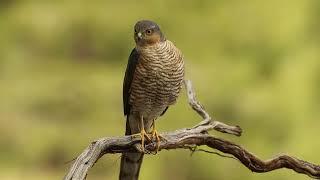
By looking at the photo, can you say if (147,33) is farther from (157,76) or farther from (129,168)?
(129,168)

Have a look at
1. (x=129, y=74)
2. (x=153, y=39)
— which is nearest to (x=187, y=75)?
(x=129, y=74)

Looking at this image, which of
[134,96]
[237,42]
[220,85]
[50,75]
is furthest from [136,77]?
[50,75]

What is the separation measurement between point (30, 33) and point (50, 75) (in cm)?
63

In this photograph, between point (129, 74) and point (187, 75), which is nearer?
point (129, 74)

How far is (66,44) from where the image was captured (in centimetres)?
996

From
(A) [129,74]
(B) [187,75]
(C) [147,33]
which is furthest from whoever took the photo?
(B) [187,75]

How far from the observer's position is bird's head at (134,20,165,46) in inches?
104

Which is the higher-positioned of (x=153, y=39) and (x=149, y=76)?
(x=153, y=39)

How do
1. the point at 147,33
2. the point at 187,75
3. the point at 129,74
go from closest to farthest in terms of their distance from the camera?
the point at 147,33, the point at 129,74, the point at 187,75

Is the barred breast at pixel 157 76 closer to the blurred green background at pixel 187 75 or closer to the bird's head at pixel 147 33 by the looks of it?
the bird's head at pixel 147 33

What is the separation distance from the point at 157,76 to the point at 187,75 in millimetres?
4741

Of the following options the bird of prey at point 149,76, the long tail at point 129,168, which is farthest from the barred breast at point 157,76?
the long tail at point 129,168

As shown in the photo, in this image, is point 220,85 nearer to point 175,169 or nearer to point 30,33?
point 175,169

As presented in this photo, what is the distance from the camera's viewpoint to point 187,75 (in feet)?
24.4
